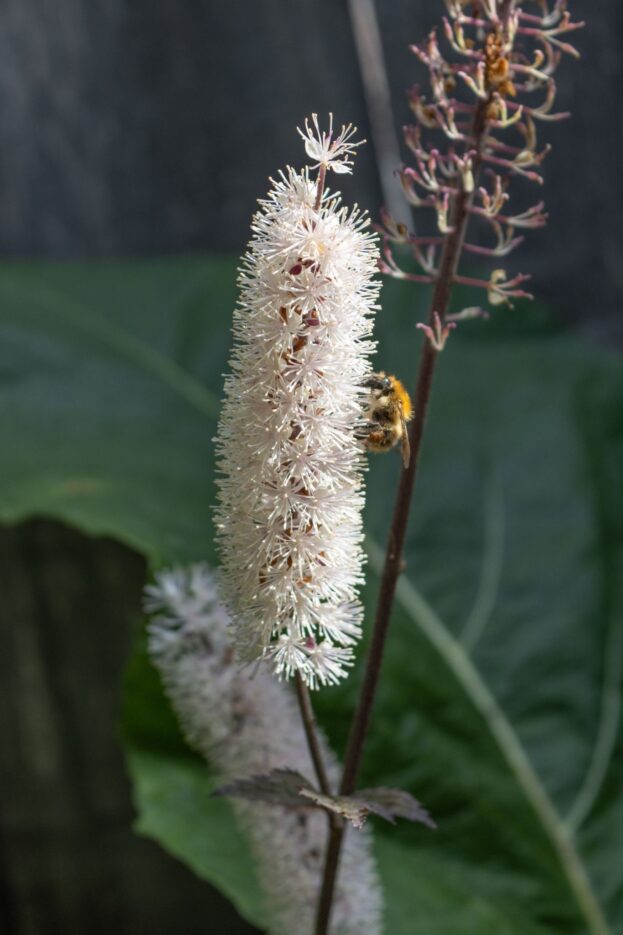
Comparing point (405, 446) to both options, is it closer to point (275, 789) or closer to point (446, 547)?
point (275, 789)

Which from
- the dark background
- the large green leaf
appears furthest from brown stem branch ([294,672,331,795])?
the dark background

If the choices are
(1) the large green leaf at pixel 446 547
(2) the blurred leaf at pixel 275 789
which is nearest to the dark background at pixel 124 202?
(1) the large green leaf at pixel 446 547

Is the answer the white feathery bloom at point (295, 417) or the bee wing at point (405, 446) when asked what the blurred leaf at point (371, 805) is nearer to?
the white feathery bloom at point (295, 417)

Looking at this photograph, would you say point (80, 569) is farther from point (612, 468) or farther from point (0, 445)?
point (612, 468)

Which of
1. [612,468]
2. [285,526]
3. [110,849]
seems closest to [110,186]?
[612,468]

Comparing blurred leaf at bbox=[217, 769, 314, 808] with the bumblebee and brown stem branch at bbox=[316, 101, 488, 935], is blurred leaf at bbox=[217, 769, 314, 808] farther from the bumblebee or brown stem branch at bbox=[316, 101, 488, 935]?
the bumblebee
